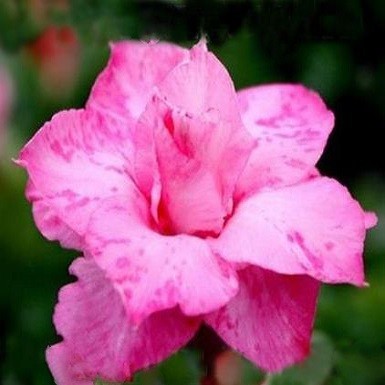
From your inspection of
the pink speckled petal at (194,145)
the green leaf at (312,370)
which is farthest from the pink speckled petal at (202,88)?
the green leaf at (312,370)

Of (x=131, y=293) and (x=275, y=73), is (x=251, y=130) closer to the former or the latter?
(x=131, y=293)

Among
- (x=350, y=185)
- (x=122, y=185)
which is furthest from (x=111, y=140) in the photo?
(x=350, y=185)

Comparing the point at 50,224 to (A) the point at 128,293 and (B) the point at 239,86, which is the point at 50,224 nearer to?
(A) the point at 128,293

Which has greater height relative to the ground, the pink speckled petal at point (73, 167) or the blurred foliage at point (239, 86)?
the pink speckled petal at point (73, 167)

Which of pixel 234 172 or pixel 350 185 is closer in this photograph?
pixel 234 172

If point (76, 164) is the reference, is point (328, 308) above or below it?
below

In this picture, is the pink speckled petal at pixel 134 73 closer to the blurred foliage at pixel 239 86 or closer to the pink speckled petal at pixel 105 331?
the pink speckled petal at pixel 105 331

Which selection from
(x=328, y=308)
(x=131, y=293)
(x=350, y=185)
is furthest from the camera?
(x=350, y=185)
